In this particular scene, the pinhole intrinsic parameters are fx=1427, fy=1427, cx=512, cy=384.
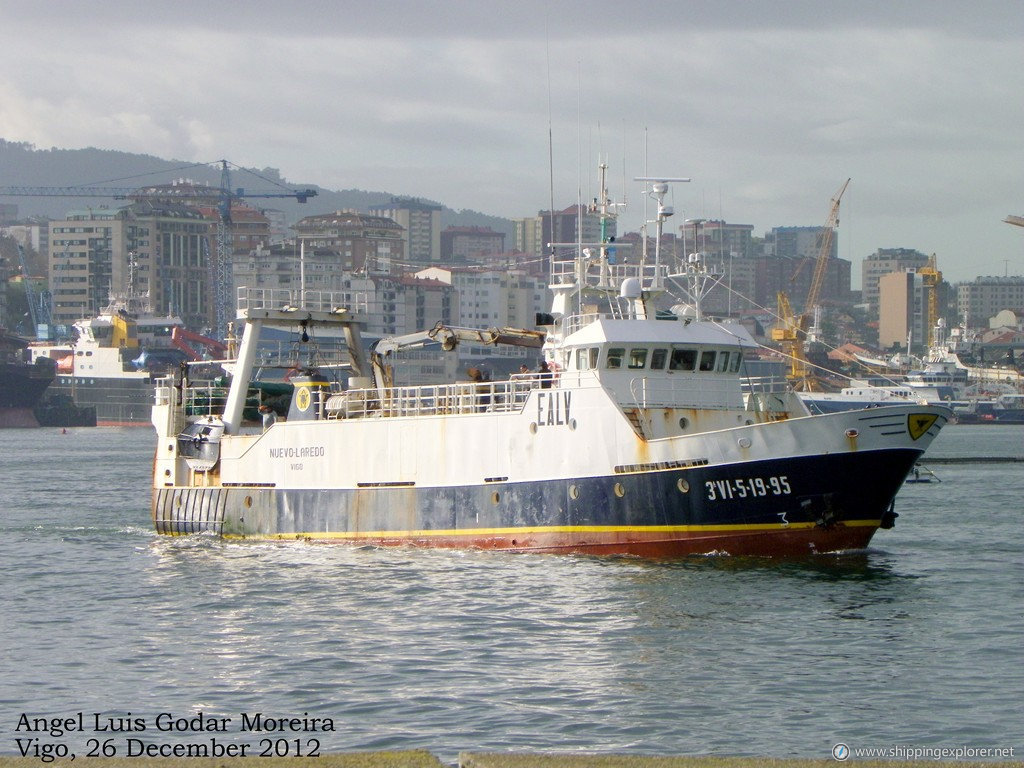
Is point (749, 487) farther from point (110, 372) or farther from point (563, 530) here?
point (110, 372)

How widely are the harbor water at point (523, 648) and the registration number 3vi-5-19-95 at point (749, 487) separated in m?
1.50

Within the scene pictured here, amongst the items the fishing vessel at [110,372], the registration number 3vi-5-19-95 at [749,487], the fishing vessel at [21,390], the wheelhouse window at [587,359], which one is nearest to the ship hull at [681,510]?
the registration number 3vi-5-19-95 at [749,487]

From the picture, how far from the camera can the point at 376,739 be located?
1795cm

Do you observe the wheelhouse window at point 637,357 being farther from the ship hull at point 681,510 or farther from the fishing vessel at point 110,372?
the fishing vessel at point 110,372

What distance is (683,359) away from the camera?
33.5 metres

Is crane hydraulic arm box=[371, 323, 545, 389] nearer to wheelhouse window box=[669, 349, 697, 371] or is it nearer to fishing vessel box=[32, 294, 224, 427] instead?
wheelhouse window box=[669, 349, 697, 371]

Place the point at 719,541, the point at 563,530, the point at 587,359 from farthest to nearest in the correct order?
1. the point at 587,359
2. the point at 563,530
3. the point at 719,541

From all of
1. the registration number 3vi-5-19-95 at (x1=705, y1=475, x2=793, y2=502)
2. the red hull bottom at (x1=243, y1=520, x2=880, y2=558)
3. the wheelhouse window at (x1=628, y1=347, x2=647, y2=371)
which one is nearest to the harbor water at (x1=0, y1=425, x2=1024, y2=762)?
the red hull bottom at (x1=243, y1=520, x2=880, y2=558)

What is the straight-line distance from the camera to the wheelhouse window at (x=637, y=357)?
108 feet

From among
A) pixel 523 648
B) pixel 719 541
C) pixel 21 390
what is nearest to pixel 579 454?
pixel 719 541

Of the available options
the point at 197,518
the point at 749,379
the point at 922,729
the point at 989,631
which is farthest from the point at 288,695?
the point at 197,518

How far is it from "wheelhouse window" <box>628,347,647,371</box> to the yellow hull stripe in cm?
401

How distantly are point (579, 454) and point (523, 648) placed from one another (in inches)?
347

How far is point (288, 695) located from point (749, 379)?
15.7 meters
